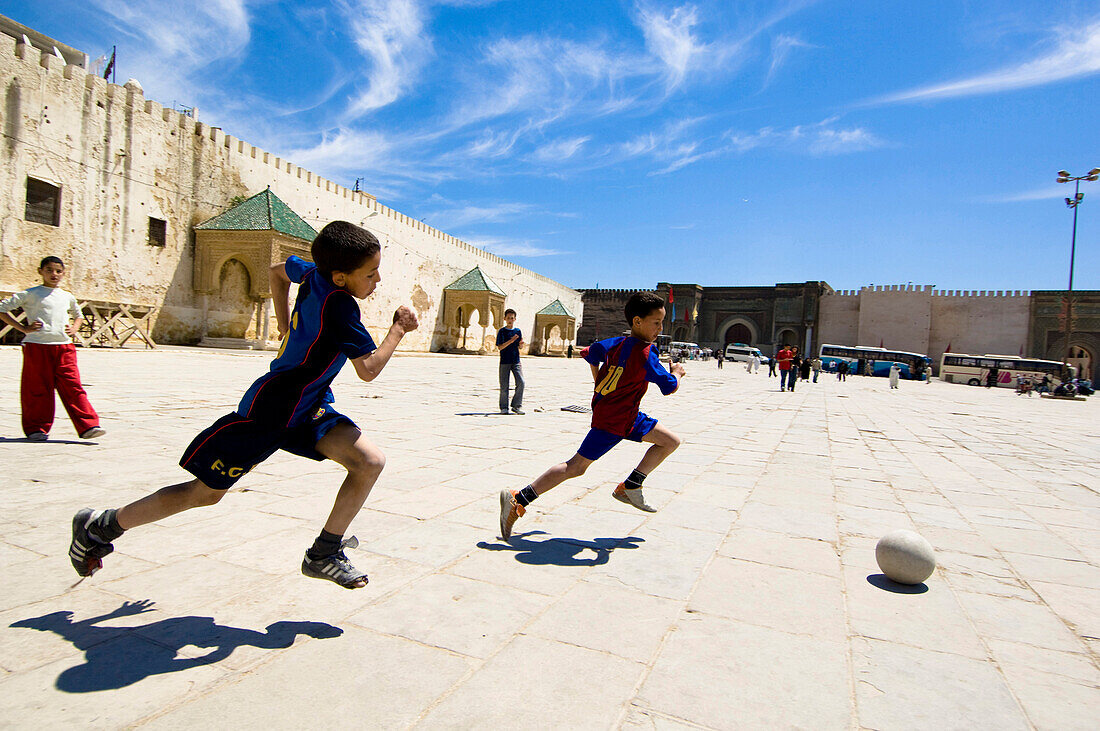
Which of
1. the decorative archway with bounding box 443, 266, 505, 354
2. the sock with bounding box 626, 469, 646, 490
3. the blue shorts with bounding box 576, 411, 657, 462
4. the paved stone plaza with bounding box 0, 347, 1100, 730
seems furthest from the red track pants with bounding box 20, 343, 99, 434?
the decorative archway with bounding box 443, 266, 505, 354

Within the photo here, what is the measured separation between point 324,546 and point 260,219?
1788 cm

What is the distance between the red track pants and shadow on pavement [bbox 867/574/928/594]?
17.2 feet

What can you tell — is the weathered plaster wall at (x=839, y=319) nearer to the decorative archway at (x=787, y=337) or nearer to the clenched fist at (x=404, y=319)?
the decorative archway at (x=787, y=337)

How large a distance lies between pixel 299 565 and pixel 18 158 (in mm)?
16182

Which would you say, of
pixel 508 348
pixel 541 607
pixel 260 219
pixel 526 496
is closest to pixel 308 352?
pixel 541 607

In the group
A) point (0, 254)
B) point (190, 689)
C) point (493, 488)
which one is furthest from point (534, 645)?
point (0, 254)

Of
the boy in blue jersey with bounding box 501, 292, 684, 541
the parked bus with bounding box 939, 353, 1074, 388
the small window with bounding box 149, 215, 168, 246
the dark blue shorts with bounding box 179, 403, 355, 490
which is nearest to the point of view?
the dark blue shorts with bounding box 179, 403, 355, 490

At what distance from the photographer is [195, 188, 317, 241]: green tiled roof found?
17.3 meters

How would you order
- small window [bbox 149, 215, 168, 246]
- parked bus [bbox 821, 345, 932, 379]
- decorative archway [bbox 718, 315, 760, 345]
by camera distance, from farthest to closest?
decorative archway [bbox 718, 315, 760, 345], parked bus [bbox 821, 345, 932, 379], small window [bbox 149, 215, 168, 246]

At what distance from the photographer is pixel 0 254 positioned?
514 inches

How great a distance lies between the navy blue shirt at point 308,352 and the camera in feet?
6.37

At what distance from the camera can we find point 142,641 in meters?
1.77

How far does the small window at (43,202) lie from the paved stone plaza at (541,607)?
1217cm

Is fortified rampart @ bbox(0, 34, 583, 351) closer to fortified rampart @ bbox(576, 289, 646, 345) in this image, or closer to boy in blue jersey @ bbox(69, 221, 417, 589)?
boy in blue jersey @ bbox(69, 221, 417, 589)
